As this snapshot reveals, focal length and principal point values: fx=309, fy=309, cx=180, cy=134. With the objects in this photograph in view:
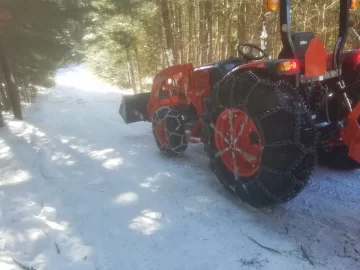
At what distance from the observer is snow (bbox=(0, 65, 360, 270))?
226 centimetres

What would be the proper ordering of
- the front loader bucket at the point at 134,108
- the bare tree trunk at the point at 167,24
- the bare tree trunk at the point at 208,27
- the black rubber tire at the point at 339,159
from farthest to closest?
the bare tree trunk at the point at 167,24 → the bare tree trunk at the point at 208,27 → the front loader bucket at the point at 134,108 → the black rubber tire at the point at 339,159

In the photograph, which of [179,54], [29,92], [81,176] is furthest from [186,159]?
[29,92]

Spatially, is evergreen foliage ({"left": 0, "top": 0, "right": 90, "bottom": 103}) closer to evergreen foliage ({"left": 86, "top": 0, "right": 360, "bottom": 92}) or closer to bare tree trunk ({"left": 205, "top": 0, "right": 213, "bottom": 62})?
evergreen foliage ({"left": 86, "top": 0, "right": 360, "bottom": 92})

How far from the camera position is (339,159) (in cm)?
349

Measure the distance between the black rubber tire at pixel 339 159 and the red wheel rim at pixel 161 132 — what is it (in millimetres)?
2095

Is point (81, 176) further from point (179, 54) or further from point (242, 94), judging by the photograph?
point (179, 54)

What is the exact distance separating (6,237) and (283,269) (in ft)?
7.47

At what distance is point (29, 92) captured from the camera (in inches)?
551

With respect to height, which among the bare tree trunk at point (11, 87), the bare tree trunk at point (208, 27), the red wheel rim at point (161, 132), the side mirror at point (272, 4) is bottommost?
the red wheel rim at point (161, 132)

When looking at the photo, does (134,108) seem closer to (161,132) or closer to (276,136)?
(161,132)

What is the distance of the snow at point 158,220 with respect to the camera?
226cm

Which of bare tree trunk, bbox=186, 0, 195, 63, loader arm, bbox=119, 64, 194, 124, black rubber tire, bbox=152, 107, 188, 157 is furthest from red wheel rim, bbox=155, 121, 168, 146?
bare tree trunk, bbox=186, 0, 195, 63

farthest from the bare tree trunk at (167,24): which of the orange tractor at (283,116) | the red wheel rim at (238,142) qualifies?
the red wheel rim at (238,142)

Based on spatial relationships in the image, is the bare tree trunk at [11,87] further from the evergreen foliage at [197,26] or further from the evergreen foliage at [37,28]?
the evergreen foliage at [197,26]
